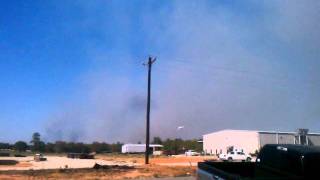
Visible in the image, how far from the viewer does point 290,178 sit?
5992mm

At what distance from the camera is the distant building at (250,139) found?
98.1 metres

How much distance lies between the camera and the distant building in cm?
9812

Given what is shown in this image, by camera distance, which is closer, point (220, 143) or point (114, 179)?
point (114, 179)

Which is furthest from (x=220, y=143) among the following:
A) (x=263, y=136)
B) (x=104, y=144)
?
(x=104, y=144)

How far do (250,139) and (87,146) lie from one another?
2305 inches

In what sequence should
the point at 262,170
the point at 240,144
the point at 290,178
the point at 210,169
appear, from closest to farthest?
the point at 290,178, the point at 210,169, the point at 262,170, the point at 240,144

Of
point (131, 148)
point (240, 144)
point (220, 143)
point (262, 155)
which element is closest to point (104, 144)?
point (131, 148)

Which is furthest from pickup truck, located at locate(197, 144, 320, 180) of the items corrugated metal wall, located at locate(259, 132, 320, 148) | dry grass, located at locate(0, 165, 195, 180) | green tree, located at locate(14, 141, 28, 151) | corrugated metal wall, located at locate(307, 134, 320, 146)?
green tree, located at locate(14, 141, 28, 151)

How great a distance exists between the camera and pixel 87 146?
14050 cm

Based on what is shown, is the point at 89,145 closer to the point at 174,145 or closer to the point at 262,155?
the point at 174,145

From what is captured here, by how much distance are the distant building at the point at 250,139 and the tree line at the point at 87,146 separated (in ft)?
31.3

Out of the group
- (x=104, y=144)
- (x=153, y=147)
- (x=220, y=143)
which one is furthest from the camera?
(x=104, y=144)

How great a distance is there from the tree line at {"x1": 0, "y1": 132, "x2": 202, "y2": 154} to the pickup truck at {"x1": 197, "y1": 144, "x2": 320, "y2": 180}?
100 metres

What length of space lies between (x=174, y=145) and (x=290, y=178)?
115208 mm
